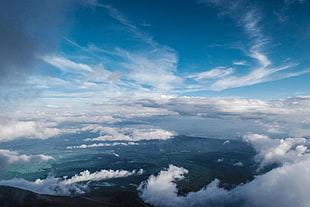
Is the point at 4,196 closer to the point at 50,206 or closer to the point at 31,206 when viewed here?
the point at 31,206

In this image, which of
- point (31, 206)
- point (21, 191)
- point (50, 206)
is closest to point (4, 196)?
point (21, 191)

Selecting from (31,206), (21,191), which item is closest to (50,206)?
(31,206)

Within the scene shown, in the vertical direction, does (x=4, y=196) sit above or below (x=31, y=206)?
above

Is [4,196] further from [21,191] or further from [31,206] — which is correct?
[31,206]

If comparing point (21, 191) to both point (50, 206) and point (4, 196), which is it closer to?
point (4, 196)

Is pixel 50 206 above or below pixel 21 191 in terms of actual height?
below

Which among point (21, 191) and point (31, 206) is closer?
point (31, 206)

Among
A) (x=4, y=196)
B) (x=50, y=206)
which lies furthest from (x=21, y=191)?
(x=50, y=206)
